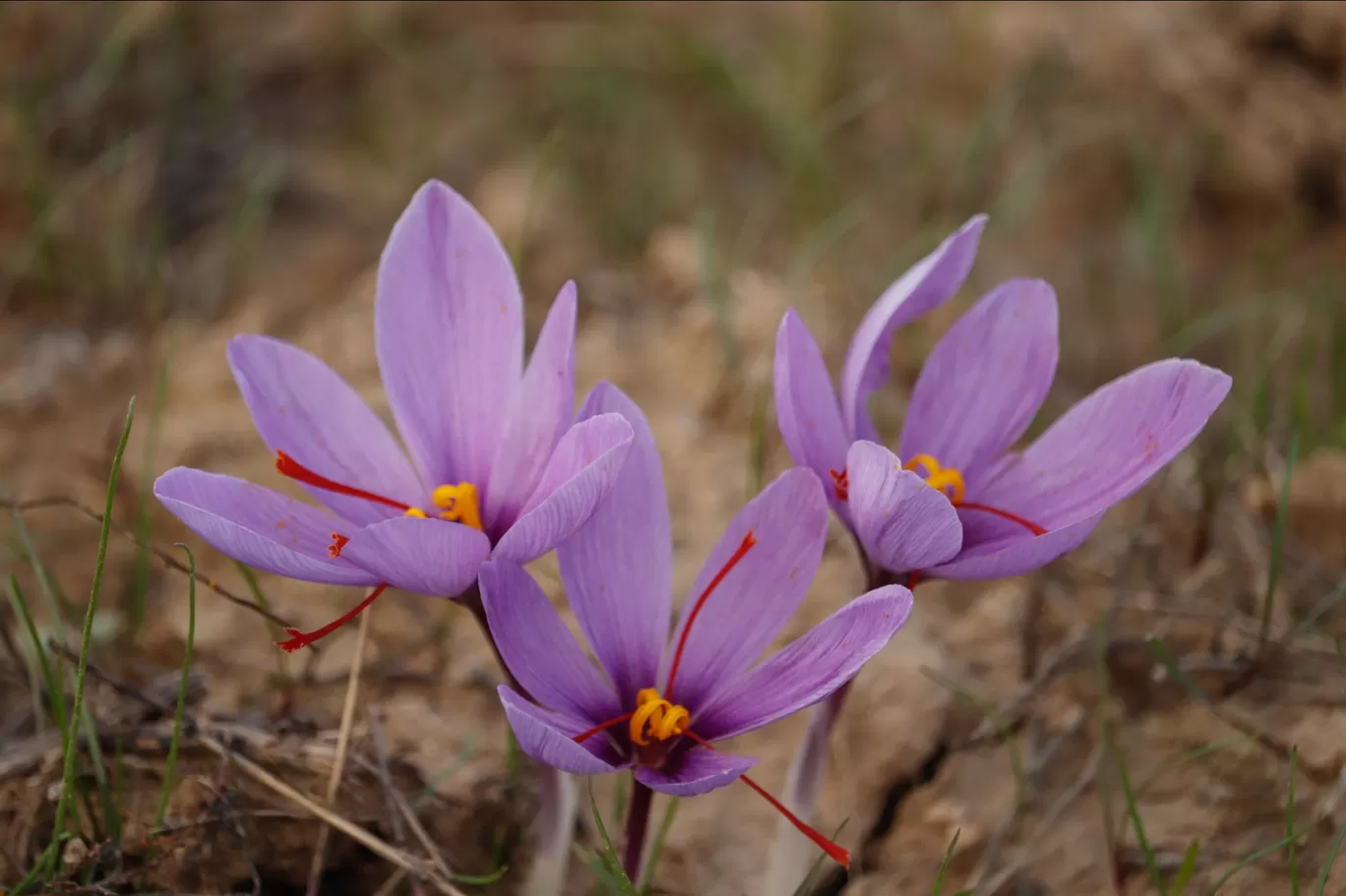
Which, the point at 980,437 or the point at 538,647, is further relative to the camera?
the point at 980,437

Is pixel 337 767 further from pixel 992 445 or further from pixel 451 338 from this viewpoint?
pixel 992 445

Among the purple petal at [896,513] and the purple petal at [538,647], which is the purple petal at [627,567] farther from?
the purple petal at [896,513]

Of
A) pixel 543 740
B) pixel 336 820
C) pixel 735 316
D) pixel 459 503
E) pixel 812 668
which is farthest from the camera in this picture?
pixel 735 316

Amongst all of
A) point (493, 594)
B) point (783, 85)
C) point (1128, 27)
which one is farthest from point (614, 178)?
point (493, 594)

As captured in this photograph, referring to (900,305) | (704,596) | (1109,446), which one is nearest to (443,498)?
(704,596)

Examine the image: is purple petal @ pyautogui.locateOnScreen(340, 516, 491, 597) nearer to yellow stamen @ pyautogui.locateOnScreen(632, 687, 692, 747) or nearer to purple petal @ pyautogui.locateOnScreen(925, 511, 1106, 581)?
yellow stamen @ pyautogui.locateOnScreen(632, 687, 692, 747)

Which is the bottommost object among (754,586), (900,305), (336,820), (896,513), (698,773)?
(336,820)

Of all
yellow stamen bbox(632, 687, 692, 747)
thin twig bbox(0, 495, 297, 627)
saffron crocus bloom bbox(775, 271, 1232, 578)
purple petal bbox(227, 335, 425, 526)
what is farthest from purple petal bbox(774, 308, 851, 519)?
thin twig bbox(0, 495, 297, 627)

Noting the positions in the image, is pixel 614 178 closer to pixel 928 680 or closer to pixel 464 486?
pixel 928 680
